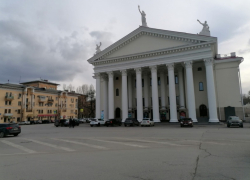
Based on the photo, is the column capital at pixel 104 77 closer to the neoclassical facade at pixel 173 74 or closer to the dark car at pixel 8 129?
the neoclassical facade at pixel 173 74

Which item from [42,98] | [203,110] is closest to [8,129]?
[203,110]

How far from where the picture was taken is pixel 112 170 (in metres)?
5.95

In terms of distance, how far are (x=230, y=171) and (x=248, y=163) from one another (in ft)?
4.49

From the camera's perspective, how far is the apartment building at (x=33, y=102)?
53509 millimetres

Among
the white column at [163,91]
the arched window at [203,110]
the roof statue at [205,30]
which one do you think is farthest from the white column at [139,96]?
the roof statue at [205,30]

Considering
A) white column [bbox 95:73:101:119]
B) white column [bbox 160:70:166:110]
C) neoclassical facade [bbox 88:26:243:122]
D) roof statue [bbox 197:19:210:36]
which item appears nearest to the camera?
neoclassical facade [bbox 88:26:243:122]

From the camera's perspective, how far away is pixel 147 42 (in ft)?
116

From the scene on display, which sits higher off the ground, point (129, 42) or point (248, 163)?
point (129, 42)

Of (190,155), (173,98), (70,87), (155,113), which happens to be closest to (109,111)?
(155,113)

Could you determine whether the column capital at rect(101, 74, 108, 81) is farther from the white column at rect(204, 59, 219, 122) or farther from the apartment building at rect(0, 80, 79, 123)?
the apartment building at rect(0, 80, 79, 123)

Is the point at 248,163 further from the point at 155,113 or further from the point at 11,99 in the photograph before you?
the point at 11,99

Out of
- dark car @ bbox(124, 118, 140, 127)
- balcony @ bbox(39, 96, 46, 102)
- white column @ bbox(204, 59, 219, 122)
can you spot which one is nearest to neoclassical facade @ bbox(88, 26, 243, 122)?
white column @ bbox(204, 59, 219, 122)

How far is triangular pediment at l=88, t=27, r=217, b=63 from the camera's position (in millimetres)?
31352

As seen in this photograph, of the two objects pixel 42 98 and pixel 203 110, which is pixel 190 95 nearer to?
pixel 203 110
